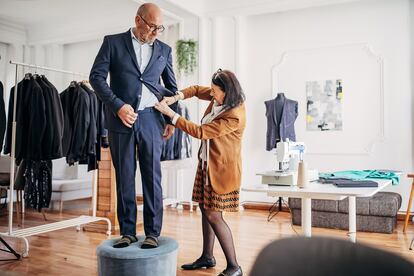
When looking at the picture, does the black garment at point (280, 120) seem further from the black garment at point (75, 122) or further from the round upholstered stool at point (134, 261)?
the round upholstered stool at point (134, 261)

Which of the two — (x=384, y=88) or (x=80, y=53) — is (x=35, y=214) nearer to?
(x=80, y=53)

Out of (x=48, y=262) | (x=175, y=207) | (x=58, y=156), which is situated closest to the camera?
(x=48, y=262)

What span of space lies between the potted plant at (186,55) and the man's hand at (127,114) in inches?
158

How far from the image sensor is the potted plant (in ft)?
19.4

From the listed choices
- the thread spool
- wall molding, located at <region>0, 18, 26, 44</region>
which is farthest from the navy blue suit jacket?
wall molding, located at <region>0, 18, 26, 44</region>

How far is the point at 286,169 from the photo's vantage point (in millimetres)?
Answer: 2959

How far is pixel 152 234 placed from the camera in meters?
2.16

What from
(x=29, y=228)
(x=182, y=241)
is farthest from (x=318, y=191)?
(x=29, y=228)

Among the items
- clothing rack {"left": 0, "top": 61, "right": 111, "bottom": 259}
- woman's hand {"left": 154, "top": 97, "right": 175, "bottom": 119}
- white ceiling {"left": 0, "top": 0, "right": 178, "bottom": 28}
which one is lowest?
clothing rack {"left": 0, "top": 61, "right": 111, "bottom": 259}

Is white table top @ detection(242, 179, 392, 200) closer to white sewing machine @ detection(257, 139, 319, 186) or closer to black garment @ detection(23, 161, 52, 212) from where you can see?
white sewing machine @ detection(257, 139, 319, 186)

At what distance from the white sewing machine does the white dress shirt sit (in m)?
0.96

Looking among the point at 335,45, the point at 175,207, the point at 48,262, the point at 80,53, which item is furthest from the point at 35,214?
the point at 335,45

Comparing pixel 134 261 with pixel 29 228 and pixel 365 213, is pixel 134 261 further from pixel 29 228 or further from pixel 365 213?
pixel 365 213

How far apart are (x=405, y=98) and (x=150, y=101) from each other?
4065 millimetres
